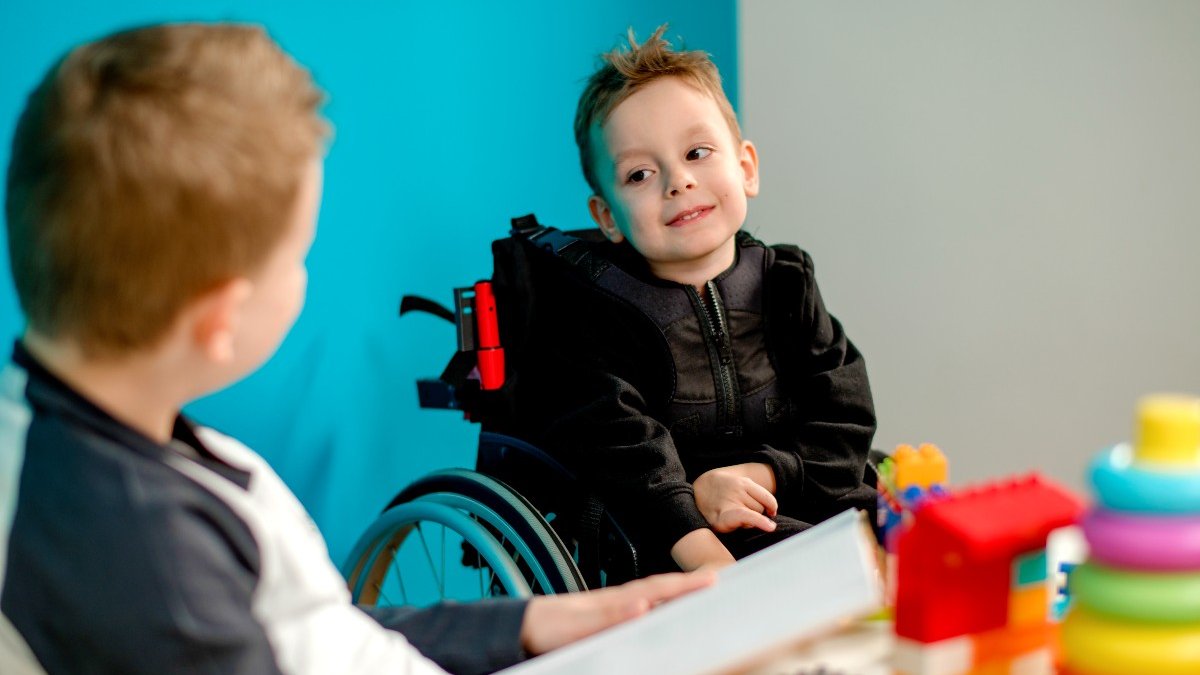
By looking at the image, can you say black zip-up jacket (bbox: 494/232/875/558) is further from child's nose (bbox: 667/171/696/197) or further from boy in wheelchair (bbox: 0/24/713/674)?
boy in wheelchair (bbox: 0/24/713/674)

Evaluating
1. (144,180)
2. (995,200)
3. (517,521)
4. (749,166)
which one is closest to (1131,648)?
(144,180)

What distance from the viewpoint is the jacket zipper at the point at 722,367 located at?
1554mm

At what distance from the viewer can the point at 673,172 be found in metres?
1.53

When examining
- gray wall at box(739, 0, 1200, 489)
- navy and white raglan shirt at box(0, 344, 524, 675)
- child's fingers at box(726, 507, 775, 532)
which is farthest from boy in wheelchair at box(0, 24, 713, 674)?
gray wall at box(739, 0, 1200, 489)

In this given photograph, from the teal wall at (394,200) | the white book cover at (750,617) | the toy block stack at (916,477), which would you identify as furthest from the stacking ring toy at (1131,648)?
the teal wall at (394,200)

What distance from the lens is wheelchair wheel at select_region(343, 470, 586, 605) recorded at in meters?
1.36

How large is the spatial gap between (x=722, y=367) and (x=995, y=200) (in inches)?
35.5

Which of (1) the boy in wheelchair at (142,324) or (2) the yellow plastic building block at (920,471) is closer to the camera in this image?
(1) the boy in wheelchair at (142,324)

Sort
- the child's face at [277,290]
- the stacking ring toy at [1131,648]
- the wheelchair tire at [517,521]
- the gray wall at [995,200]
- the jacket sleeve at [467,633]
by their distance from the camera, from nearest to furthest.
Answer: the stacking ring toy at [1131,648] < the child's face at [277,290] < the jacket sleeve at [467,633] < the wheelchair tire at [517,521] < the gray wall at [995,200]

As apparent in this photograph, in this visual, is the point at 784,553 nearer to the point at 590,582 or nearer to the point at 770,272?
the point at 590,582

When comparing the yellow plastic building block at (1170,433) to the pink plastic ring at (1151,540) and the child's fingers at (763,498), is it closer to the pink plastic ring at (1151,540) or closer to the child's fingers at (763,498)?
the pink plastic ring at (1151,540)

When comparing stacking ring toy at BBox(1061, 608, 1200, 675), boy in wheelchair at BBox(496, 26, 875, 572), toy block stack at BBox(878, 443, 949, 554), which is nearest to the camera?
stacking ring toy at BBox(1061, 608, 1200, 675)

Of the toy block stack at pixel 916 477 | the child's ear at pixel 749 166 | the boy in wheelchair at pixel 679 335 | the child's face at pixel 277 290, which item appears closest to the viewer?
the child's face at pixel 277 290

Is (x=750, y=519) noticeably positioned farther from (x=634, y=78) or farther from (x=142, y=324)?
(x=142, y=324)
